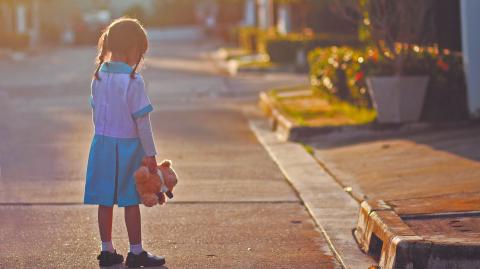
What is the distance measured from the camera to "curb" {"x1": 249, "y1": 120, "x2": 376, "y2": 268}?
721 cm

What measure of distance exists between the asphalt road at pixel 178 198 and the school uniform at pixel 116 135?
19.2 inches

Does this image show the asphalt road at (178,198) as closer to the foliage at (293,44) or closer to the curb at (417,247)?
the curb at (417,247)

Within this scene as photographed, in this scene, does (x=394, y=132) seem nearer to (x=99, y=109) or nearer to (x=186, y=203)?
(x=186, y=203)

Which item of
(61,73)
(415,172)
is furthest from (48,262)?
(61,73)

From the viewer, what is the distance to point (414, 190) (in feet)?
29.6

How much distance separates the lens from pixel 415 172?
999 centimetres

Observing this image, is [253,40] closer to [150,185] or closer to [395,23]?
[395,23]

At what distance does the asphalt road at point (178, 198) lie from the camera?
7.14 metres

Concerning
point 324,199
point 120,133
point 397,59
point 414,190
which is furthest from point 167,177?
point 397,59

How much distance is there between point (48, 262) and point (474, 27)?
7.69 meters

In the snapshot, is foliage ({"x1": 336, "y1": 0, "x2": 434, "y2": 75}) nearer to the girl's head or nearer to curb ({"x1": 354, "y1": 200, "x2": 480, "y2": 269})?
curb ({"x1": 354, "y1": 200, "x2": 480, "y2": 269})

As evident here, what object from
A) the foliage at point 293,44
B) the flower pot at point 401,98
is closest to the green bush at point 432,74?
the flower pot at point 401,98

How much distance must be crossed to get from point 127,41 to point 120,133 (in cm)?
54

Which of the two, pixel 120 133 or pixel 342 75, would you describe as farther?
pixel 342 75
